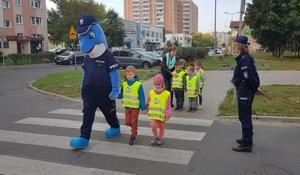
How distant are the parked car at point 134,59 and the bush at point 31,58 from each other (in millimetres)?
16226

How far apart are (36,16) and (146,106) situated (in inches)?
2057

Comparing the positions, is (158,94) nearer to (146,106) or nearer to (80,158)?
(146,106)

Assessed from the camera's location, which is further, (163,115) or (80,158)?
(163,115)

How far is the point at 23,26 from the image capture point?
51281 millimetres

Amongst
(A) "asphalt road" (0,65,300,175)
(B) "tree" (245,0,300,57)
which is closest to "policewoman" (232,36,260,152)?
(A) "asphalt road" (0,65,300,175)

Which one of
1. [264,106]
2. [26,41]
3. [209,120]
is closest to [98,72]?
[209,120]

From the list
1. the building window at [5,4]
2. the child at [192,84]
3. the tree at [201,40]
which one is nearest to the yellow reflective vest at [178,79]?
the child at [192,84]

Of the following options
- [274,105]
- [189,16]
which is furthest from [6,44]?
[189,16]

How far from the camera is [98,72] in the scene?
6160 mm

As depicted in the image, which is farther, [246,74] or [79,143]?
[79,143]

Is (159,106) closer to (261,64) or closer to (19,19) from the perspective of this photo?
(261,64)

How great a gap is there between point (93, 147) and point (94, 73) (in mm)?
1284

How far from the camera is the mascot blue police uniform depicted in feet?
20.1

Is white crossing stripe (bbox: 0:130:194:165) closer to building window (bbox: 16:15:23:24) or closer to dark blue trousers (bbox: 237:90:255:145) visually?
dark blue trousers (bbox: 237:90:255:145)
